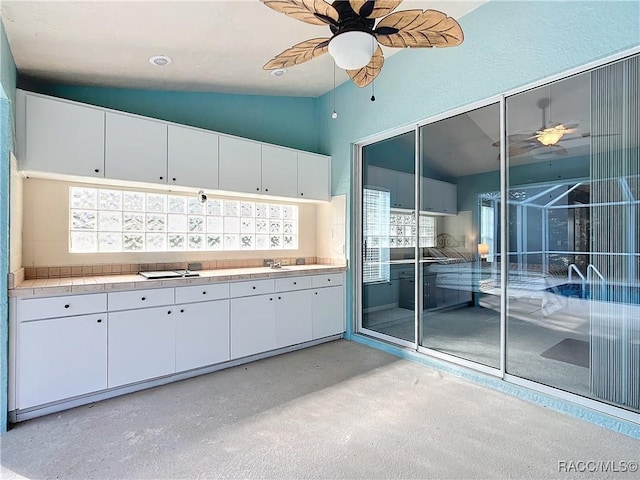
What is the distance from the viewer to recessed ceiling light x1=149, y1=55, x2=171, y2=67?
278 centimetres

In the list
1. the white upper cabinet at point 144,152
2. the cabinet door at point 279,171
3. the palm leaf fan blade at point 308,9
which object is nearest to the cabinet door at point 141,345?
the white upper cabinet at point 144,152

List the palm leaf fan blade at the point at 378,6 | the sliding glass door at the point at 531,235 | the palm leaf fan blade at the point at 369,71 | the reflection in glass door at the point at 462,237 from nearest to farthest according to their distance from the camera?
the palm leaf fan blade at the point at 378,6, the palm leaf fan blade at the point at 369,71, the sliding glass door at the point at 531,235, the reflection in glass door at the point at 462,237

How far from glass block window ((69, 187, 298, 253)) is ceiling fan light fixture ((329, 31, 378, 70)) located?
2500 mm

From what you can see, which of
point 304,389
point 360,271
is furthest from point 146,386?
point 360,271

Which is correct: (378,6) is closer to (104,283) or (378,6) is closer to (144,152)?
(144,152)

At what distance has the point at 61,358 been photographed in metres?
2.41

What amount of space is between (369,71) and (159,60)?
1840 mm

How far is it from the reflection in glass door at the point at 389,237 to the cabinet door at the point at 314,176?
489 mm

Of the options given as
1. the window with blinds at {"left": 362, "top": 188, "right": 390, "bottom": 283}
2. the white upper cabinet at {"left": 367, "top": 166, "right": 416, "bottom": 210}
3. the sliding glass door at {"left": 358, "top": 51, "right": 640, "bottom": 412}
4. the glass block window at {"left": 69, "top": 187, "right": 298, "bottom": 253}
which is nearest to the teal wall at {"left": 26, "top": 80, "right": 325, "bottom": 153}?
the glass block window at {"left": 69, "top": 187, "right": 298, "bottom": 253}

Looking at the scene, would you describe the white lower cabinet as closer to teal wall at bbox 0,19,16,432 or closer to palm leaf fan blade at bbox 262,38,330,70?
teal wall at bbox 0,19,16,432

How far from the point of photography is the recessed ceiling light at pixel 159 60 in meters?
2.78

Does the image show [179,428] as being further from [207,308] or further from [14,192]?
[14,192]

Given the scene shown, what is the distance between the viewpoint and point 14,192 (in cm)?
235

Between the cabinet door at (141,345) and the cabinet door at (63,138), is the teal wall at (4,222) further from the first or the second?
the cabinet door at (141,345)
